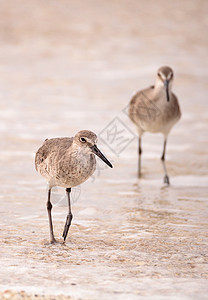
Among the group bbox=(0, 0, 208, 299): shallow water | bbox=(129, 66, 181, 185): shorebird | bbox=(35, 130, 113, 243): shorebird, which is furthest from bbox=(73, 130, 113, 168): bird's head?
bbox=(129, 66, 181, 185): shorebird

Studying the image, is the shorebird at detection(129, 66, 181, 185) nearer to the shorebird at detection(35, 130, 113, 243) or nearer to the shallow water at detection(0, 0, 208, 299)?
the shallow water at detection(0, 0, 208, 299)

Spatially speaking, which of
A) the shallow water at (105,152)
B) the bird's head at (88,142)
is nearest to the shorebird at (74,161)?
the bird's head at (88,142)

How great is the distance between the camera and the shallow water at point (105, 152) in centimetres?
489

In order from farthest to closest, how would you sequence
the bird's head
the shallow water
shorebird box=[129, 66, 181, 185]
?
1. shorebird box=[129, 66, 181, 185]
2. the bird's head
3. the shallow water

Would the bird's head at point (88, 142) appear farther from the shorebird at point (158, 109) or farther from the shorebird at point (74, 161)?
the shorebird at point (158, 109)

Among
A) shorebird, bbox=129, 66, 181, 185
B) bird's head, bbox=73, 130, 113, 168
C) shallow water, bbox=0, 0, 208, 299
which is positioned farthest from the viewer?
shorebird, bbox=129, 66, 181, 185

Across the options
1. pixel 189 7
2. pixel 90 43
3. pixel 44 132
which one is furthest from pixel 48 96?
pixel 189 7

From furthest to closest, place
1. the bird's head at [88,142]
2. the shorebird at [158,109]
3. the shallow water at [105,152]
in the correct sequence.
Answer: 1. the shorebird at [158,109]
2. the bird's head at [88,142]
3. the shallow water at [105,152]

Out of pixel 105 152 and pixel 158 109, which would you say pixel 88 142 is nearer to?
pixel 158 109

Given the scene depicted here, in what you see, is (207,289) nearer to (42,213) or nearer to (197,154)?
(42,213)

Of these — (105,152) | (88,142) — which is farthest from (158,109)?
(88,142)

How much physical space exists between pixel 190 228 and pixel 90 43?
43.2ft

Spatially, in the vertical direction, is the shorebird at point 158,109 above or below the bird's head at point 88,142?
below

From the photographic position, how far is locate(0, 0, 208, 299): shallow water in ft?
16.0
